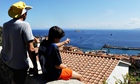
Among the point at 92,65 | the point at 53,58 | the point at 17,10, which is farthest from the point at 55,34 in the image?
the point at 92,65

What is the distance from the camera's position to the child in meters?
2.57

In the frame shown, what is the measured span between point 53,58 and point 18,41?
55cm

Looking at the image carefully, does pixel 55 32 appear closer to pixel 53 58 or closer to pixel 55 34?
pixel 55 34

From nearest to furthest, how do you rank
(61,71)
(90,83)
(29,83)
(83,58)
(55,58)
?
1. (55,58)
2. (61,71)
3. (29,83)
4. (90,83)
5. (83,58)

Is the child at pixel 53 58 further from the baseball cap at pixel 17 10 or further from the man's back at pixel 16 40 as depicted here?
the baseball cap at pixel 17 10

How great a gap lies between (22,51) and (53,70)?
0.51 meters

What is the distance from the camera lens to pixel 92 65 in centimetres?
1307

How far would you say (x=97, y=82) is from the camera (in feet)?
35.0

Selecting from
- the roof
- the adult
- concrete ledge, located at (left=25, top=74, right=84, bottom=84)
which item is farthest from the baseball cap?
the roof

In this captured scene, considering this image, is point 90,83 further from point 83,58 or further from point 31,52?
point 31,52

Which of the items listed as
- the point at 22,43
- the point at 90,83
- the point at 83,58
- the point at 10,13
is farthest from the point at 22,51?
the point at 83,58

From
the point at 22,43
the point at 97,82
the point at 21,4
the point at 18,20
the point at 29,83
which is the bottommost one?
the point at 97,82

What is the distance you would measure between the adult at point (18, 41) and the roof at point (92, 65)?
8.17m

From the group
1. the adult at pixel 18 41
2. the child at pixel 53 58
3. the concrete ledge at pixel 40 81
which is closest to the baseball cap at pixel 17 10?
the adult at pixel 18 41
